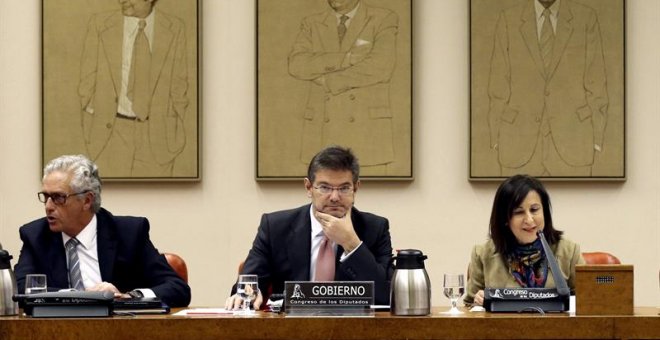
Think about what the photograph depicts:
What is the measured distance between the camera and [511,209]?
15.6 ft

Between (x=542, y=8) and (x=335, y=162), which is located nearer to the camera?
(x=335, y=162)

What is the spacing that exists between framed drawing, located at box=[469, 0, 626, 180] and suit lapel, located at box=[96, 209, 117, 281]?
6.85 feet

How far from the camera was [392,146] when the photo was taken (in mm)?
5832

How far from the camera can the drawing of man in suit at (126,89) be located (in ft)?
19.2

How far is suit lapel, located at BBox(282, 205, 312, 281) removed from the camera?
15.4 feet

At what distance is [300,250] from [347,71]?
56.6 inches

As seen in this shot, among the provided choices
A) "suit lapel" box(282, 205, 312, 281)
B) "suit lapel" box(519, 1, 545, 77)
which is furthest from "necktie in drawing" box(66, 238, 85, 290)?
"suit lapel" box(519, 1, 545, 77)

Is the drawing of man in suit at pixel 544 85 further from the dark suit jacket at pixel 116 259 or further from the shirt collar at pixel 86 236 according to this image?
the shirt collar at pixel 86 236

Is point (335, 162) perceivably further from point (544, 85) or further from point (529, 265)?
point (544, 85)

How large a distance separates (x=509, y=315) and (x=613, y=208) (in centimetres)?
250

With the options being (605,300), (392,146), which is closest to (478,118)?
(392,146)

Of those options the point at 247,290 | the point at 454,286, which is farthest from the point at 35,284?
the point at 454,286

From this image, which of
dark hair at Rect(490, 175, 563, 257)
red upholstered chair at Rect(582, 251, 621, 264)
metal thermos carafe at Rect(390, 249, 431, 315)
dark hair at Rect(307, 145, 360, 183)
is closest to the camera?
metal thermos carafe at Rect(390, 249, 431, 315)

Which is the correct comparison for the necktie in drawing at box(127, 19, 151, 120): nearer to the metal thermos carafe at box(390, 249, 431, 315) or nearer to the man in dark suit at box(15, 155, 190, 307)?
the man in dark suit at box(15, 155, 190, 307)
